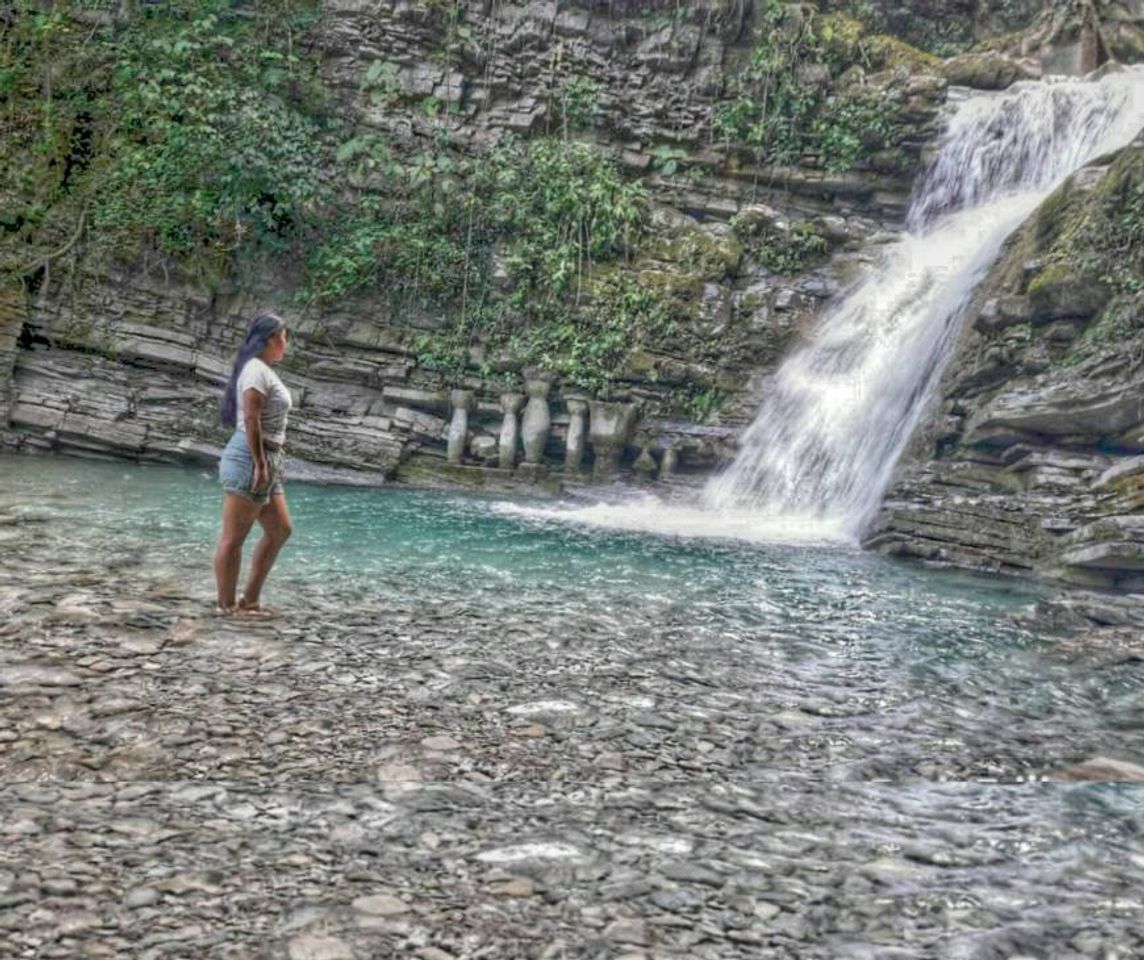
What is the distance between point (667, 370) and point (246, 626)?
13665 millimetres

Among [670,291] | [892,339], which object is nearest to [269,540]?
[892,339]

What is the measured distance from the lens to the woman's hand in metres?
6.30

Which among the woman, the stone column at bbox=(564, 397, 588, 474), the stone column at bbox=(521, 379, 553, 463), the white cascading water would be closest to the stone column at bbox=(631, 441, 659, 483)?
the stone column at bbox=(564, 397, 588, 474)

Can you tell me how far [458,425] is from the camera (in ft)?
60.6

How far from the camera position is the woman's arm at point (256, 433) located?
20.3 feet

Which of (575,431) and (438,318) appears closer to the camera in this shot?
(575,431)

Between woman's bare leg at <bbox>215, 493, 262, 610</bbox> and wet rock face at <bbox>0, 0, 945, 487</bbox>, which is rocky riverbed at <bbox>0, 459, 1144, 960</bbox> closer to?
woman's bare leg at <bbox>215, 493, 262, 610</bbox>

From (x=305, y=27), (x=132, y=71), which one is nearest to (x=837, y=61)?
(x=305, y=27)

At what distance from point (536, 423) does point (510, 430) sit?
20.4 inches

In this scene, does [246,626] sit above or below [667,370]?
below

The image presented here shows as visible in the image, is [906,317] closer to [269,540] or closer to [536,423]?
[536,423]

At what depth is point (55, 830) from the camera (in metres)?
3.42

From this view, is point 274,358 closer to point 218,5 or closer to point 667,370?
point 667,370

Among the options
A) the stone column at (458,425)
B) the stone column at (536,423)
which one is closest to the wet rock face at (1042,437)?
the stone column at (536,423)
